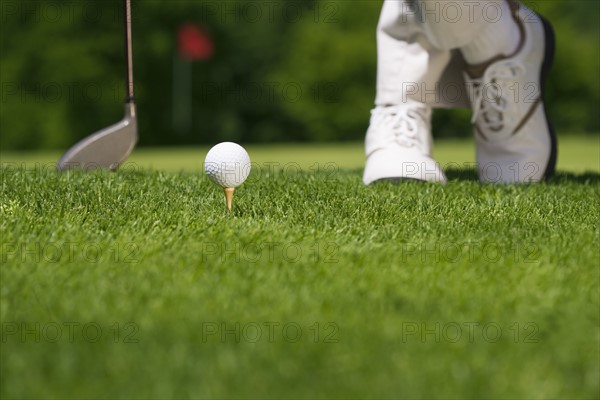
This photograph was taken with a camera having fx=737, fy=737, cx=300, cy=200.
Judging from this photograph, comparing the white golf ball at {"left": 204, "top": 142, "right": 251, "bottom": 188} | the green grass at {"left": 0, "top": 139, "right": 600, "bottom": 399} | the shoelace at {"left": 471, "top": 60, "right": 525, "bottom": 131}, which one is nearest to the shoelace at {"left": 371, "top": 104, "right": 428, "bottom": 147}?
the shoelace at {"left": 471, "top": 60, "right": 525, "bottom": 131}

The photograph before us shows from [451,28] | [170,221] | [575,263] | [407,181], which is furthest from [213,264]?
[451,28]

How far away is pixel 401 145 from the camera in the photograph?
3438 millimetres

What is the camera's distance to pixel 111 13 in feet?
65.4

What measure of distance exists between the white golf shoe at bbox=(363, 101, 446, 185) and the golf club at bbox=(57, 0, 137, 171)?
1.21 meters

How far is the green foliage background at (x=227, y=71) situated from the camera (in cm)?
1844

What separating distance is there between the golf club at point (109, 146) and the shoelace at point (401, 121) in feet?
4.03

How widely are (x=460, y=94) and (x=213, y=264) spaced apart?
2.33 meters

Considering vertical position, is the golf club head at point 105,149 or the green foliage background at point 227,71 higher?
the golf club head at point 105,149

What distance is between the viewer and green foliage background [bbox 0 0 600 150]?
60.5 ft

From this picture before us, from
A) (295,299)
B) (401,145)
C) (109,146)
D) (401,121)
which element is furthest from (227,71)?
(295,299)

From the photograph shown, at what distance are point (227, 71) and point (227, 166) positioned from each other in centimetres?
2005

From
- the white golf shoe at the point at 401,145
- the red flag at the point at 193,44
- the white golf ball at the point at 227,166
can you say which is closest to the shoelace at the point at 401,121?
the white golf shoe at the point at 401,145

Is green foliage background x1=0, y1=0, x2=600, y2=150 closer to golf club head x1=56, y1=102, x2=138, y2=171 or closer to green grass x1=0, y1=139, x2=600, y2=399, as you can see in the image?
golf club head x1=56, y1=102, x2=138, y2=171

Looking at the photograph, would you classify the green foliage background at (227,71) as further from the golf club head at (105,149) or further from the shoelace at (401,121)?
the shoelace at (401,121)
